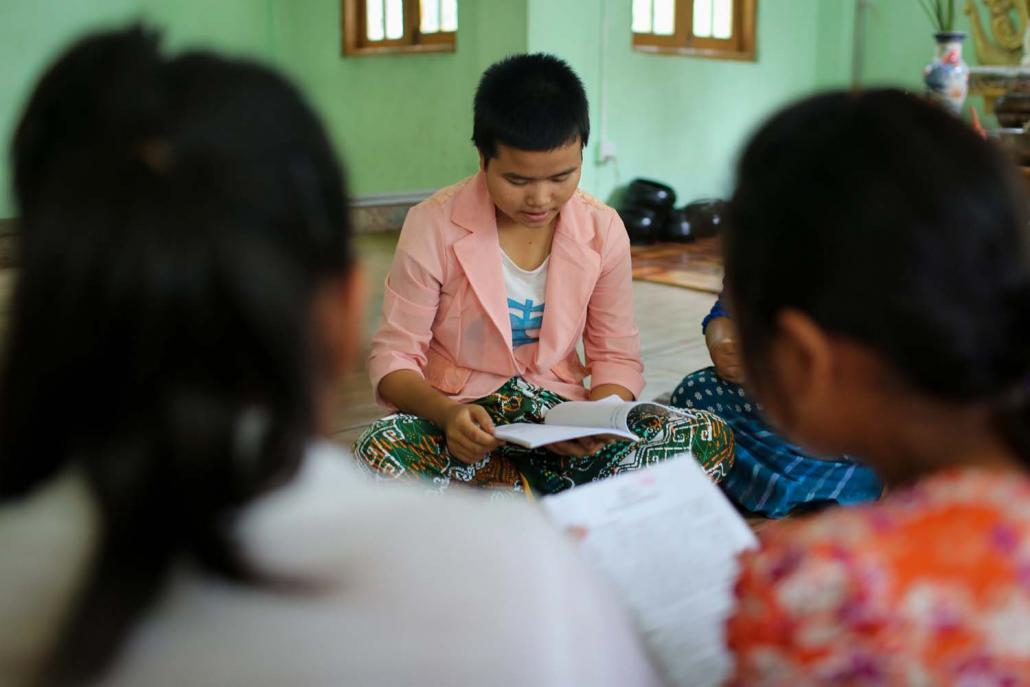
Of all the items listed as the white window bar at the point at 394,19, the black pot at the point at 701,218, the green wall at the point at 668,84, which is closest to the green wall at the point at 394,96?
the white window bar at the point at 394,19

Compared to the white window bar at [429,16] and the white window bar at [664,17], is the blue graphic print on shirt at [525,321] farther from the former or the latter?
the white window bar at [664,17]

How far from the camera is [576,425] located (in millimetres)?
1587

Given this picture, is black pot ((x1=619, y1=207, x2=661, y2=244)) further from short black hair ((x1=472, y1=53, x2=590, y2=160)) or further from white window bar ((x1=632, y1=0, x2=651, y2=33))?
short black hair ((x1=472, y1=53, x2=590, y2=160))

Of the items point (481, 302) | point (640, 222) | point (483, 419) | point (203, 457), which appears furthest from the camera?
point (640, 222)

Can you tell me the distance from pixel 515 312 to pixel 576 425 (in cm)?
37

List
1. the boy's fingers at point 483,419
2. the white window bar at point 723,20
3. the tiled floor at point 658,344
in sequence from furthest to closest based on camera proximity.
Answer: the white window bar at point 723,20 → the tiled floor at point 658,344 → the boy's fingers at point 483,419

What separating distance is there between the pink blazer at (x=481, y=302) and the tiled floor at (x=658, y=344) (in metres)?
0.32

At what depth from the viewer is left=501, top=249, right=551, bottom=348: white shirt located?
1.89 meters

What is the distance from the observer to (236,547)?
52cm

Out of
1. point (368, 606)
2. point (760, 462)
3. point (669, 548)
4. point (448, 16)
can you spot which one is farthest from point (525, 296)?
point (448, 16)

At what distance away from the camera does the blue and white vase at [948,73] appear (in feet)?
11.2

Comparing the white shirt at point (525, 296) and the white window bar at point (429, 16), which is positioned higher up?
the white window bar at point (429, 16)

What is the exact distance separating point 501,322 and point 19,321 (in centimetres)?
133

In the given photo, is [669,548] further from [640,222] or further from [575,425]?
[640,222]
